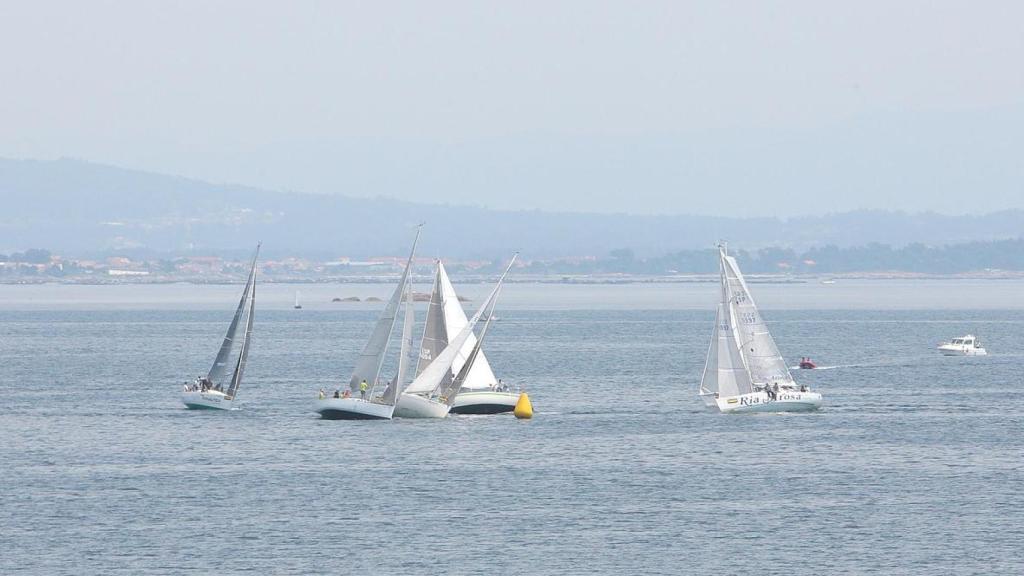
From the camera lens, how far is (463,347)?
93.6m

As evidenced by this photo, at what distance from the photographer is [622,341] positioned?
186500 mm

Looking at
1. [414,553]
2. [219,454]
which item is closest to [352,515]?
[414,553]

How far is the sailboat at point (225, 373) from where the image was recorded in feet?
321

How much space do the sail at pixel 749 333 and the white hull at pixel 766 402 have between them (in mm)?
1296

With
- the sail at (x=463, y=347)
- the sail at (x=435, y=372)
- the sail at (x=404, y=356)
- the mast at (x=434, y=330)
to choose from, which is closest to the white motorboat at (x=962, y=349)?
the sail at (x=463, y=347)

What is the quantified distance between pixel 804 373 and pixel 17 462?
71.4m

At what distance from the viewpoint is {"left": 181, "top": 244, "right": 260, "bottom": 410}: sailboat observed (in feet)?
321

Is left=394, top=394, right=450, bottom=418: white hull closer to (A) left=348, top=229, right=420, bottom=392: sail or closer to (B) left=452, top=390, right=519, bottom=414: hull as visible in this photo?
(A) left=348, top=229, right=420, bottom=392: sail

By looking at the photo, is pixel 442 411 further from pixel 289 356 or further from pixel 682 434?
pixel 289 356

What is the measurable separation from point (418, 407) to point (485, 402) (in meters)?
5.03

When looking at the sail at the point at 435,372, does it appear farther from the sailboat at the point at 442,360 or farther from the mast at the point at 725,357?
the mast at the point at 725,357

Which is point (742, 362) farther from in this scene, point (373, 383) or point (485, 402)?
point (373, 383)

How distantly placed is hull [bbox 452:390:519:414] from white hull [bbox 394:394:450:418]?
2.60 meters

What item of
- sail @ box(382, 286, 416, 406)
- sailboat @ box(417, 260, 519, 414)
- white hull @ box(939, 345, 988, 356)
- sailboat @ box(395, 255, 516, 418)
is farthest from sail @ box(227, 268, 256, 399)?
white hull @ box(939, 345, 988, 356)
